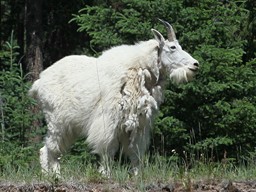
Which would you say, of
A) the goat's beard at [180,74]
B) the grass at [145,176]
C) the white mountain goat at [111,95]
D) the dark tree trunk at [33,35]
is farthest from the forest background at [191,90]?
the grass at [145,176]

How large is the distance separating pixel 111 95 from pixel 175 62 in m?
1.17

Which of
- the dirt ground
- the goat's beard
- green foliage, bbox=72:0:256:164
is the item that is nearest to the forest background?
green foliage, bbox=72:0:256:164

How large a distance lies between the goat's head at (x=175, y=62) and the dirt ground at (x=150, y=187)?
145 inches

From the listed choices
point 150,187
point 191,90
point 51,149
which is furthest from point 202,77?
point 150,187

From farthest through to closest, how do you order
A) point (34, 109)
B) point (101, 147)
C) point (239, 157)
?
point (34, 109) < point (239, 157) < point (101, 147)

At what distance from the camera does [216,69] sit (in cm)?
1397

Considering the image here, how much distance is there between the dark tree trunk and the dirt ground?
11.2 meters

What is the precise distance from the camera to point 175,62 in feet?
36.3

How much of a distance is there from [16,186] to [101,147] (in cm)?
303

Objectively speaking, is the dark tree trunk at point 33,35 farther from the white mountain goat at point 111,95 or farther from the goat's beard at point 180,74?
the goat's beard at point 180,74

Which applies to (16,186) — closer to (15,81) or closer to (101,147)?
(101,147)

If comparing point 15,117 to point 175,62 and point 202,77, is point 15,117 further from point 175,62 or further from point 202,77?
point 175,62

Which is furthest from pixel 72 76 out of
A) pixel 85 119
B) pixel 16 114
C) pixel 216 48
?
pixel 216 48

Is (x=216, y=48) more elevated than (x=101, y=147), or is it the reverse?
(x=216, y=48)
